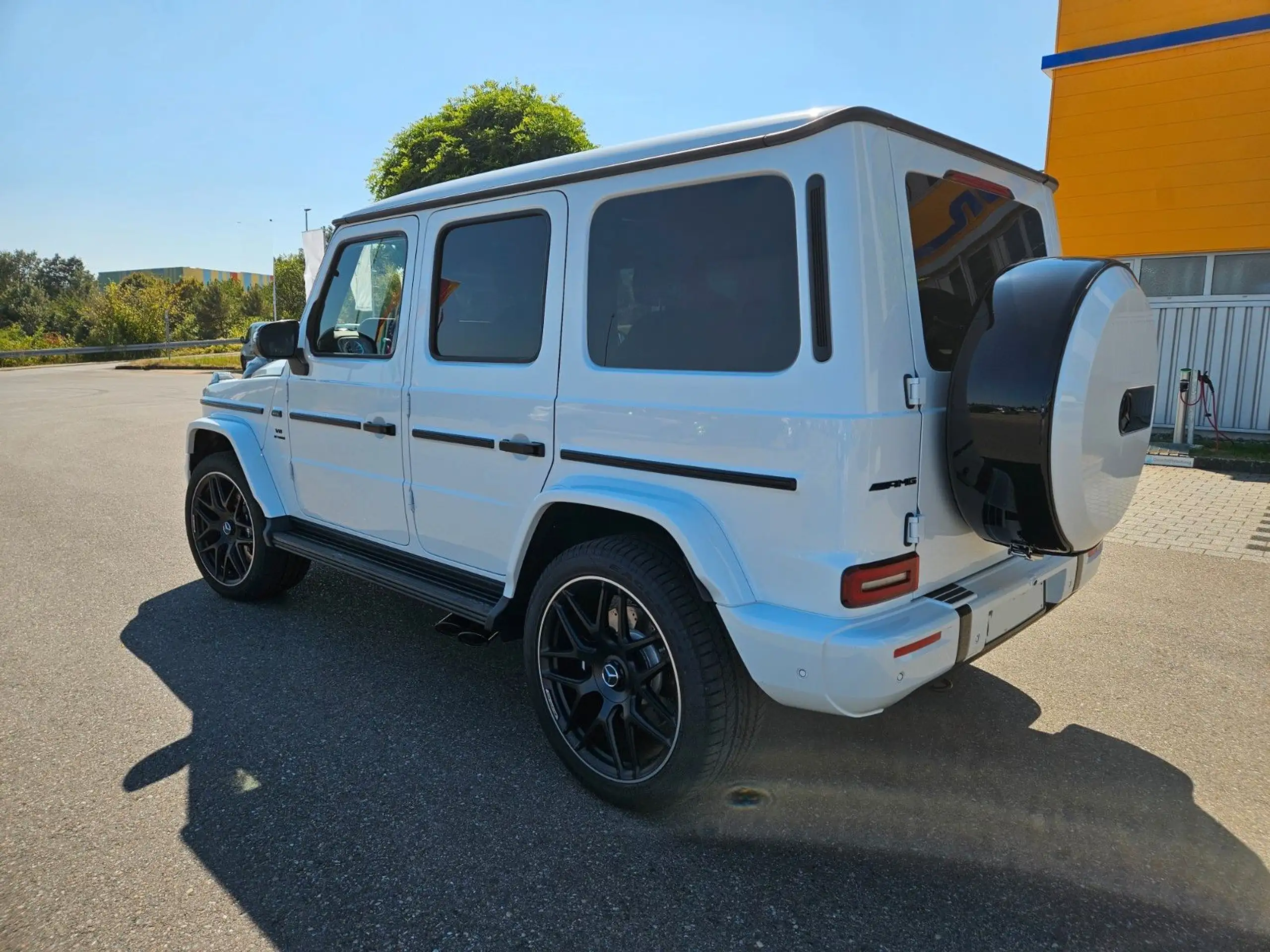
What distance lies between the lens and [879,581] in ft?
7.82

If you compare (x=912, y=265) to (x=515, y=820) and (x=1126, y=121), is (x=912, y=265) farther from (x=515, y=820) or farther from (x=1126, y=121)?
(x=1126, y=121)

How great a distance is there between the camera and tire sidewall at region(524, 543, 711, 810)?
255 centimetres

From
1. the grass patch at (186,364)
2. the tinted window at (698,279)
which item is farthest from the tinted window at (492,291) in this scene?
the grass patch at (186,364)

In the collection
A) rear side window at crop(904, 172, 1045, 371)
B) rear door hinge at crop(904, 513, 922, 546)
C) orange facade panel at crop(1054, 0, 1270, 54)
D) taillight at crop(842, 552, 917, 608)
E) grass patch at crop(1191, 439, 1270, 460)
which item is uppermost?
orange facade panel at crop(1054, 0, 1270, 54)

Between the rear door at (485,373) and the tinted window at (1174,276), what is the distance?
1024cm

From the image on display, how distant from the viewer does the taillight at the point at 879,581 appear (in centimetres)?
232

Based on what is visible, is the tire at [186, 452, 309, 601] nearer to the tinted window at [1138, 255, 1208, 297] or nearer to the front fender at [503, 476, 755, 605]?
the front fender at [503, 476, 755, 605]

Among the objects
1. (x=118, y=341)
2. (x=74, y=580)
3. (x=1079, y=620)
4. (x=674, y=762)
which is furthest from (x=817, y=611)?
(x=118, y=341)

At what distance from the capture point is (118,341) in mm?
36250

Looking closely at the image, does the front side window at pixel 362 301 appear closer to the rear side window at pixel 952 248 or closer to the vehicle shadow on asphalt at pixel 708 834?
the vehicle shadow on asphalt at pixel 708 834

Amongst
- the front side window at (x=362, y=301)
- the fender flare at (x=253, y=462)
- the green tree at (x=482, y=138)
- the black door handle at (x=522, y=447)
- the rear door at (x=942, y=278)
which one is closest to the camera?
the rear door at (x=942, y=278)

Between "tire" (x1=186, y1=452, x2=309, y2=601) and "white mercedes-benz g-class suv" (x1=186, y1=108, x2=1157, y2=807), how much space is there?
1.56 metres

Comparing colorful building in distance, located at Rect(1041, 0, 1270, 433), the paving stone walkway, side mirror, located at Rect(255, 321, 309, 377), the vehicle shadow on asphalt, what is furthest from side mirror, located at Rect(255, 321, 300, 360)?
colorful building in distance, located at Rect(1041, 0, 1270, 433)

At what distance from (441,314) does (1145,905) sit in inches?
123
